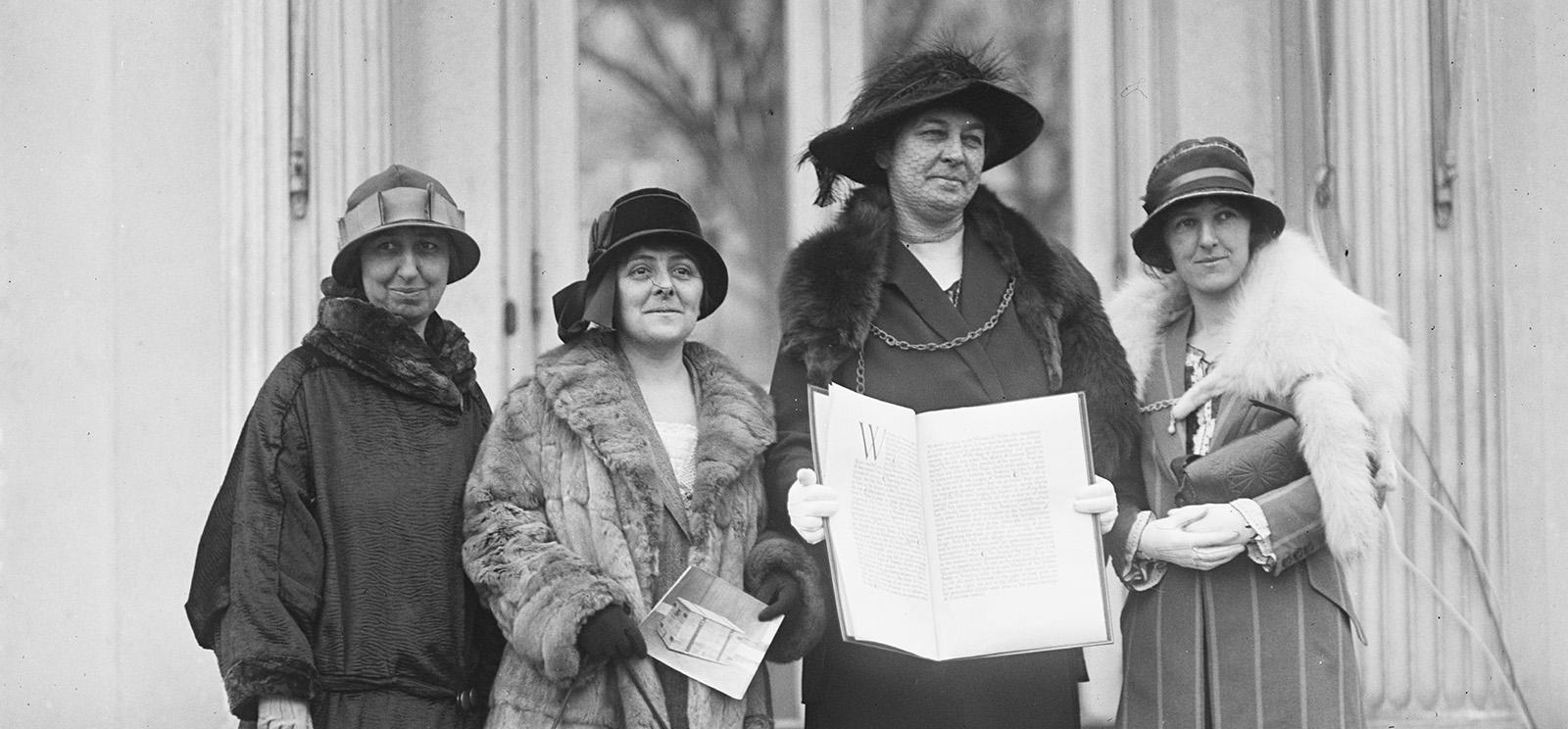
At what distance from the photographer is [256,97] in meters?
4.80

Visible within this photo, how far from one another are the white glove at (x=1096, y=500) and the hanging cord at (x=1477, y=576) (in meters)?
1.82

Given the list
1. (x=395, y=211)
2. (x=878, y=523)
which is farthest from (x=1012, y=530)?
(x=395, y=211)

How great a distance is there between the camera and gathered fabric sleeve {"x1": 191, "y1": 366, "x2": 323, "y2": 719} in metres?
3.31

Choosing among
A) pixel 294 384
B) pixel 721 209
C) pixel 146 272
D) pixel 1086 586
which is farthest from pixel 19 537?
pixel 1086 586

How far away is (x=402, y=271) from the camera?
364 cm

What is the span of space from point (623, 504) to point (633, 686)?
35cm

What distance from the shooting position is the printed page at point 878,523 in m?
3.23

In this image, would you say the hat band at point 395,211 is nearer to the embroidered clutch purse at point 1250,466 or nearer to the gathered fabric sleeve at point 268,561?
the gathered fabric sleeve at point 268,561

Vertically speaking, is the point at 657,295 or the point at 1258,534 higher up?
the point at 657,295

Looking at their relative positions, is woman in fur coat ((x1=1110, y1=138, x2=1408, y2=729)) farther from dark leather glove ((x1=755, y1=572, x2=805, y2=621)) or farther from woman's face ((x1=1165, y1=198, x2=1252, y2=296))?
dark leather glove ((x1=755, y1=572, x2=805, y2=621))

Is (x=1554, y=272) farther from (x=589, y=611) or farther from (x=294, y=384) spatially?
(x=294, y=384)

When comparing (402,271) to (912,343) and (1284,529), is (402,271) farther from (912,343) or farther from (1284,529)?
(1284,529)

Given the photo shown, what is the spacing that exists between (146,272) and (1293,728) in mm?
3163

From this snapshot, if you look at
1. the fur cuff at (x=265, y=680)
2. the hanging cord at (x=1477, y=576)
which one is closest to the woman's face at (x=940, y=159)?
the fur cuff at (x=265, y=680)
